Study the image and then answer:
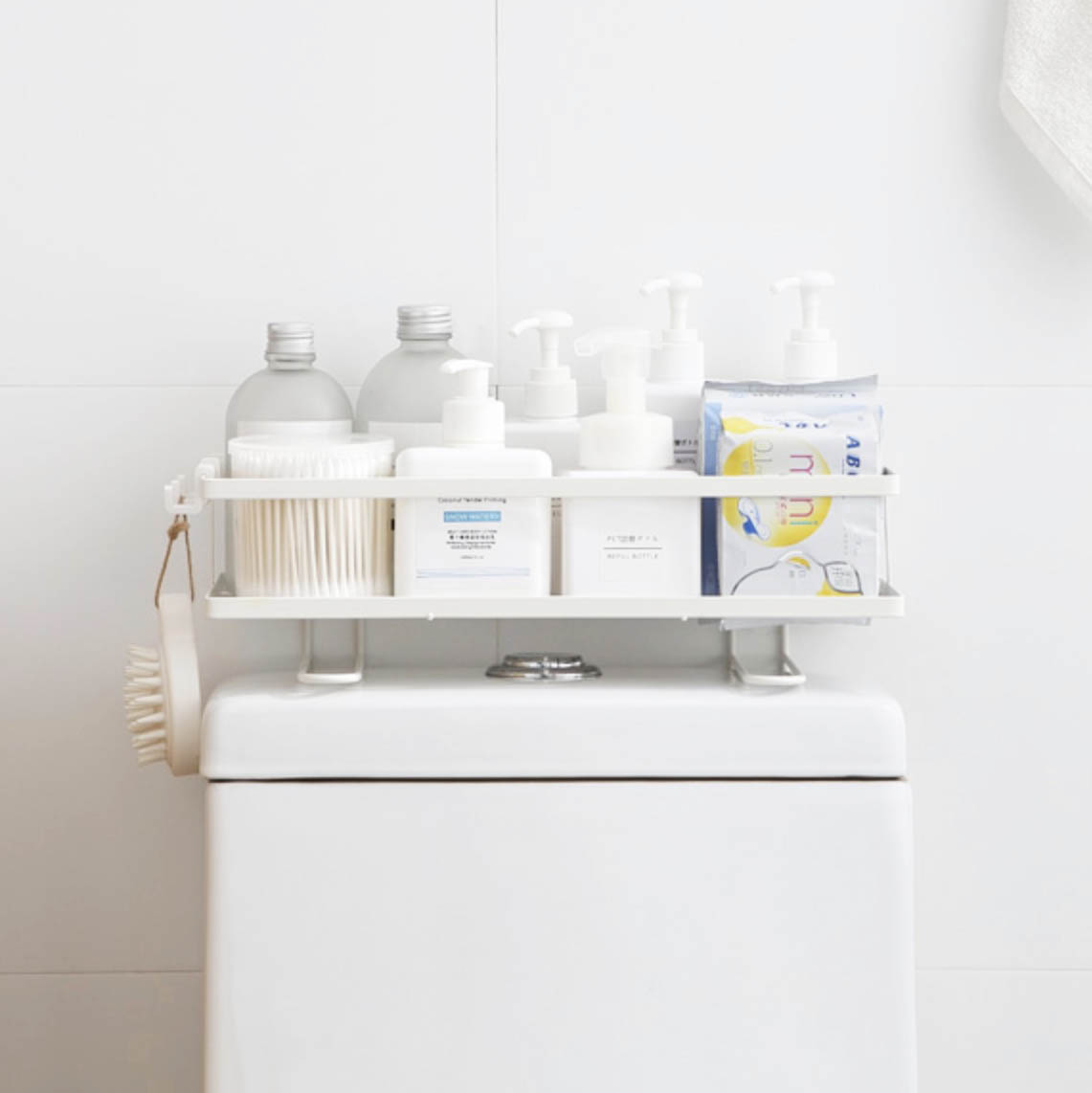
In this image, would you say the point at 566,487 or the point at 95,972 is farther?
the point at 95,972

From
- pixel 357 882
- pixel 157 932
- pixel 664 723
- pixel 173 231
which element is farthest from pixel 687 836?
pixel 173 231

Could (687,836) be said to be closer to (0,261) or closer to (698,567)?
(698,567)

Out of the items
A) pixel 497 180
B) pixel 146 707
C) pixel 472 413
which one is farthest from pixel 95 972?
pixel 497 180

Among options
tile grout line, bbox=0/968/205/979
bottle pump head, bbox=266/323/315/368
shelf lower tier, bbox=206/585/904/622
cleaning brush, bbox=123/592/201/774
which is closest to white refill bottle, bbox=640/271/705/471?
shelf lower tier, bbox=206/585/904/622

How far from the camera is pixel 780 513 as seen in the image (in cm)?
88

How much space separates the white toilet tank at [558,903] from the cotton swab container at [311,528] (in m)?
0.07

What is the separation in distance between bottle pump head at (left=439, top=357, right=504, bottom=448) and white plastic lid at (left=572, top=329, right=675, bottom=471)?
0.18ft

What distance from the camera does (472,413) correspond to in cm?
89

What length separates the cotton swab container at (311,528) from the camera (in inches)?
34.6

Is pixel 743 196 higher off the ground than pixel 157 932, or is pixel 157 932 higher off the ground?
pixel 743 196

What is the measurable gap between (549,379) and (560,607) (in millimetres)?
153

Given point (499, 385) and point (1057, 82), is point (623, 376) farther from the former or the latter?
point (1057, 82)

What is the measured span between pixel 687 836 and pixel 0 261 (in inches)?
22.0

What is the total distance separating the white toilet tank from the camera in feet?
2.90
